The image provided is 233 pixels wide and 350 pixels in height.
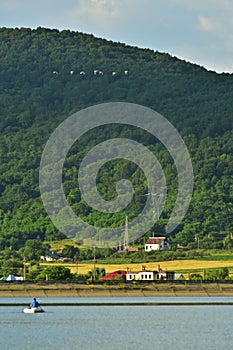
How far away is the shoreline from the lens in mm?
158125

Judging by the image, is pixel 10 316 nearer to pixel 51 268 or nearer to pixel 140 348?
pixel 140 348

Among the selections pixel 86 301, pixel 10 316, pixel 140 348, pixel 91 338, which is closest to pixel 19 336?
pixel 91 338

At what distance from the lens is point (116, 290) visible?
15788cm

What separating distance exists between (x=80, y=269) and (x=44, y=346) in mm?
96635

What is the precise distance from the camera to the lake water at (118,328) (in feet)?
309

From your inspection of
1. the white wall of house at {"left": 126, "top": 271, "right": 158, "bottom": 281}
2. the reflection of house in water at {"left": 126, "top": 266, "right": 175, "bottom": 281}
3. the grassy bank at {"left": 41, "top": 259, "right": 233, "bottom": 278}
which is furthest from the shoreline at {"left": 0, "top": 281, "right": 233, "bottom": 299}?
the grassy bank at {"left": 41, "top": 259, "right": 233, "bottom": 278}

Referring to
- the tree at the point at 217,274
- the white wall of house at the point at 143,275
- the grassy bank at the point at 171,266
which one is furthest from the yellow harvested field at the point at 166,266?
the white wall of house at the point at 143,275

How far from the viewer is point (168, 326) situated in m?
109

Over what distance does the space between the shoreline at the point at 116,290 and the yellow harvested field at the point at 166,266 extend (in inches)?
986

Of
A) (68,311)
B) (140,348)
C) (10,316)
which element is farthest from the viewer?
(68,311)

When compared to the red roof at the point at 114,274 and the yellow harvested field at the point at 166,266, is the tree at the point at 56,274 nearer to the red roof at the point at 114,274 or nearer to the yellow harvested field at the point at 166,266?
the red roof at the point at 114,274

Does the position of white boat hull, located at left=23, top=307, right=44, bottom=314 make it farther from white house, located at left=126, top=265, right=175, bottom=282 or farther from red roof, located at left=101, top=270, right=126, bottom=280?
white house, located at left=126, top=265, right=175, bottom=282

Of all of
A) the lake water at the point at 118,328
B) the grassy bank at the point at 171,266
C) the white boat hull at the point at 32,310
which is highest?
the grassy bank at the point at 171,266

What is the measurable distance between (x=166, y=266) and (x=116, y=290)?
33081mm
